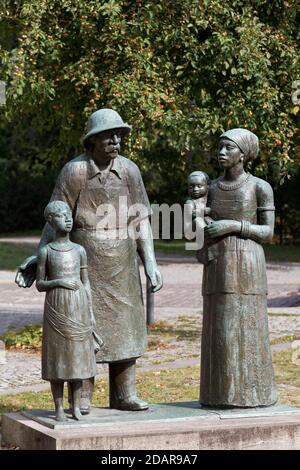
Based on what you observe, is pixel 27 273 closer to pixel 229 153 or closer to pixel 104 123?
pixel 104 123

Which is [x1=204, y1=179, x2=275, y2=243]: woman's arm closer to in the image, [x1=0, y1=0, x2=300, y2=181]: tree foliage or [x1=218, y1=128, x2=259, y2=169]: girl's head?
[x1=218, y1=128, x2=259, y2=169]: girl's head

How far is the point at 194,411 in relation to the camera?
811 centimetres

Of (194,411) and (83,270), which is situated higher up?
(83,270)

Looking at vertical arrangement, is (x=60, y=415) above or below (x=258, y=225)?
below

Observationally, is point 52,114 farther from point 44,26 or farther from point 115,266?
point 115,266

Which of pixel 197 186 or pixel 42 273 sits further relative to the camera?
pixel 197 186

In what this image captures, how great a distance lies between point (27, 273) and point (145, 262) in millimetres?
846

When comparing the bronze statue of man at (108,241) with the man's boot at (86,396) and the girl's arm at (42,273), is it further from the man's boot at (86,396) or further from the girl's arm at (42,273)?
the girl's arm at (42,273)

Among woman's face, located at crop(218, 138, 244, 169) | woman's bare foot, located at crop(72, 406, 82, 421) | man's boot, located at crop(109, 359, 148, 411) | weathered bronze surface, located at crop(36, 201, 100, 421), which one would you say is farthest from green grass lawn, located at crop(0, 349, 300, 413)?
woman's face, located at crop(218, 138, 244, 169)

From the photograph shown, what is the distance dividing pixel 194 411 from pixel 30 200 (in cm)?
3026

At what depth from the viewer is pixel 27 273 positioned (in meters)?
7.96

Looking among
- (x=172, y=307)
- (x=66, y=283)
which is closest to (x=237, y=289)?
(x=66, y=283)

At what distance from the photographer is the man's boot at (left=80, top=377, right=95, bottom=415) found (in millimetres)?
7887
